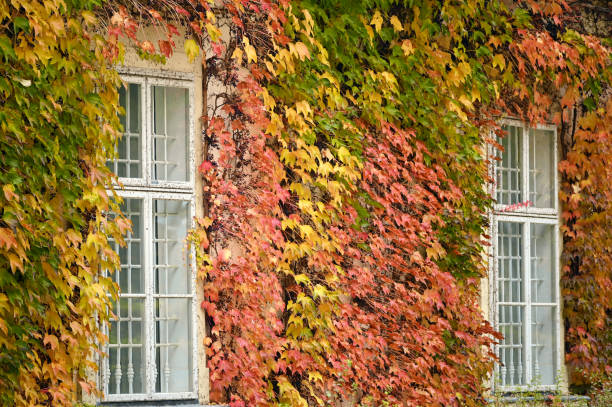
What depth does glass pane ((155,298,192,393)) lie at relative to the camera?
6855 millimetres

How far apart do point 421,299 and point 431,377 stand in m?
0.68

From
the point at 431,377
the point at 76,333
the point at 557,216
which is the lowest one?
the point at 431,377

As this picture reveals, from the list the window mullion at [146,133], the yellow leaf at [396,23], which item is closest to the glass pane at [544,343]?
the yellow leaf at [396,23]

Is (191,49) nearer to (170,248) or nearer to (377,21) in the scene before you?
(170,248)

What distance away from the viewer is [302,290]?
24.5 feet

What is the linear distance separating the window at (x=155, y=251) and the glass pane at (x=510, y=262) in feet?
11.6

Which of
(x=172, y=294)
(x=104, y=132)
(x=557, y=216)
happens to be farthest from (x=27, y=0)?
(x=557, y=216)

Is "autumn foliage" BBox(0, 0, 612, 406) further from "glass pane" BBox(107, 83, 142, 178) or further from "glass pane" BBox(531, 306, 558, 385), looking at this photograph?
"glass pane" BBox(107, 83, 142, 178)

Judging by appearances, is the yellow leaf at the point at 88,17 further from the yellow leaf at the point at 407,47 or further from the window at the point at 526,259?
the window at the point at 526,259

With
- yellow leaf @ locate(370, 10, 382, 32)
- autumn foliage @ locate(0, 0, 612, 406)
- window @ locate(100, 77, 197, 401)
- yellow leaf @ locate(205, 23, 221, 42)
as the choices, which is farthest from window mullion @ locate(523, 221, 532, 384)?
yellow leaf @ locate(205, 23, 221, 42)

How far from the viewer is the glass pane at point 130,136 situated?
6840mm

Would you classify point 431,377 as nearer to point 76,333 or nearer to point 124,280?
point 124,280

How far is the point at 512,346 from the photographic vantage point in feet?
30.6

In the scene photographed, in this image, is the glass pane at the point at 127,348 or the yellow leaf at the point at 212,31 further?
the yellow leaf at the point at 212,31
